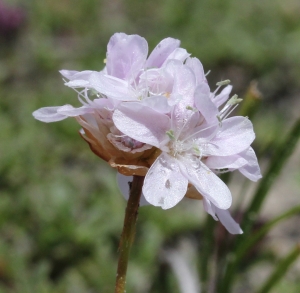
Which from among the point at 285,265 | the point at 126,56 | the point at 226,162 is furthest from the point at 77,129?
the point at 226,162

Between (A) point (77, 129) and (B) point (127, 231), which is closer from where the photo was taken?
(B) point (127, 231)

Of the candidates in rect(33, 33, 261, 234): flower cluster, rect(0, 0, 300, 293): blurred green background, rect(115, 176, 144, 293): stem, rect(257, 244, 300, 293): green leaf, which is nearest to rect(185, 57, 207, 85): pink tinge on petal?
rect(33, 33, 261, 234): flower cluster

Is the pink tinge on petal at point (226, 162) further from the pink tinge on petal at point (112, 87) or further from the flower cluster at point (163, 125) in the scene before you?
the pink tinge on petal at point (112, 87)

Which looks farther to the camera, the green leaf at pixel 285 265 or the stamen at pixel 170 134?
the green leaf at pixel 285 265

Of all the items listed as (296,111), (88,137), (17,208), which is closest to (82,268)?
(17,208)

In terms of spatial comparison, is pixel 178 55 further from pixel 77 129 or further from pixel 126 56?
pixel 77 129

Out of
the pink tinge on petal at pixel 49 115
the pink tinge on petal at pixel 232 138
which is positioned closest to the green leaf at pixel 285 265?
the pink tinge on petal at pixel 232 138

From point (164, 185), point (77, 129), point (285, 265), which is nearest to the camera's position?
point (164, 185)
